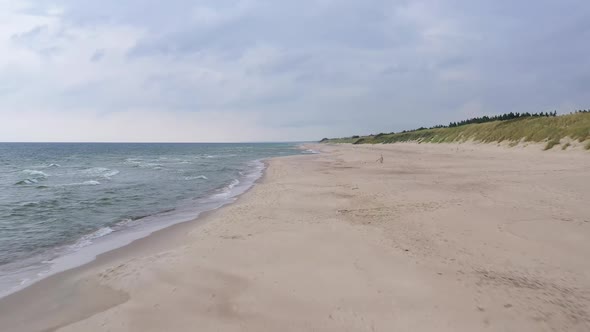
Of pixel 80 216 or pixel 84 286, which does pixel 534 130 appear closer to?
pixel 80 216

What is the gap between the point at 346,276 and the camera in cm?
570

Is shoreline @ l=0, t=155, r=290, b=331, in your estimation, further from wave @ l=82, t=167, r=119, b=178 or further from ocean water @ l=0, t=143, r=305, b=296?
wave @ l=82, t=167, r=119, b=178

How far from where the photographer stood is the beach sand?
14.5 ft

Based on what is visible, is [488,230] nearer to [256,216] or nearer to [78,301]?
[256,216]

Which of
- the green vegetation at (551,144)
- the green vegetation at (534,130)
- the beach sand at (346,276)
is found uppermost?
the green vegetation at (534,130)

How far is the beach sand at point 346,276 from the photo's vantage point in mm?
4418

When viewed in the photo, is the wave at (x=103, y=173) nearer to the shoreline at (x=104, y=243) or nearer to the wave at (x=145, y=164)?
the wave at (x=145, y=164)

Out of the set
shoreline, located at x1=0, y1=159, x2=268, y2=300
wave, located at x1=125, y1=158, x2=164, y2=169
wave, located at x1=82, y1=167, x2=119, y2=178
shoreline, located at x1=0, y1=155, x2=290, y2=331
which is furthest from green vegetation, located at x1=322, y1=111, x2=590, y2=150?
wave, located at x1=125, y1=158, x2=164, y2=169

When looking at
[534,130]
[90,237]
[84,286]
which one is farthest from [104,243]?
[534,130]

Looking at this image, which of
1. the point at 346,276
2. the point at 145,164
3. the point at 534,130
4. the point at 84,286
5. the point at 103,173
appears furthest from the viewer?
the point at 145,164

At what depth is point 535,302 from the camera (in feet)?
15.2

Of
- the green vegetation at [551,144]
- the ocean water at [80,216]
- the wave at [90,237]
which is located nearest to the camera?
the ocean water at [80,216]

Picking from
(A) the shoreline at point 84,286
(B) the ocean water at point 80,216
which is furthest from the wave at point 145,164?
(A) the shoreline at point 84,286

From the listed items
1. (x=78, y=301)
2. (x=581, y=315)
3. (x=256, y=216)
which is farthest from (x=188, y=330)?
(x=256, y=216)
